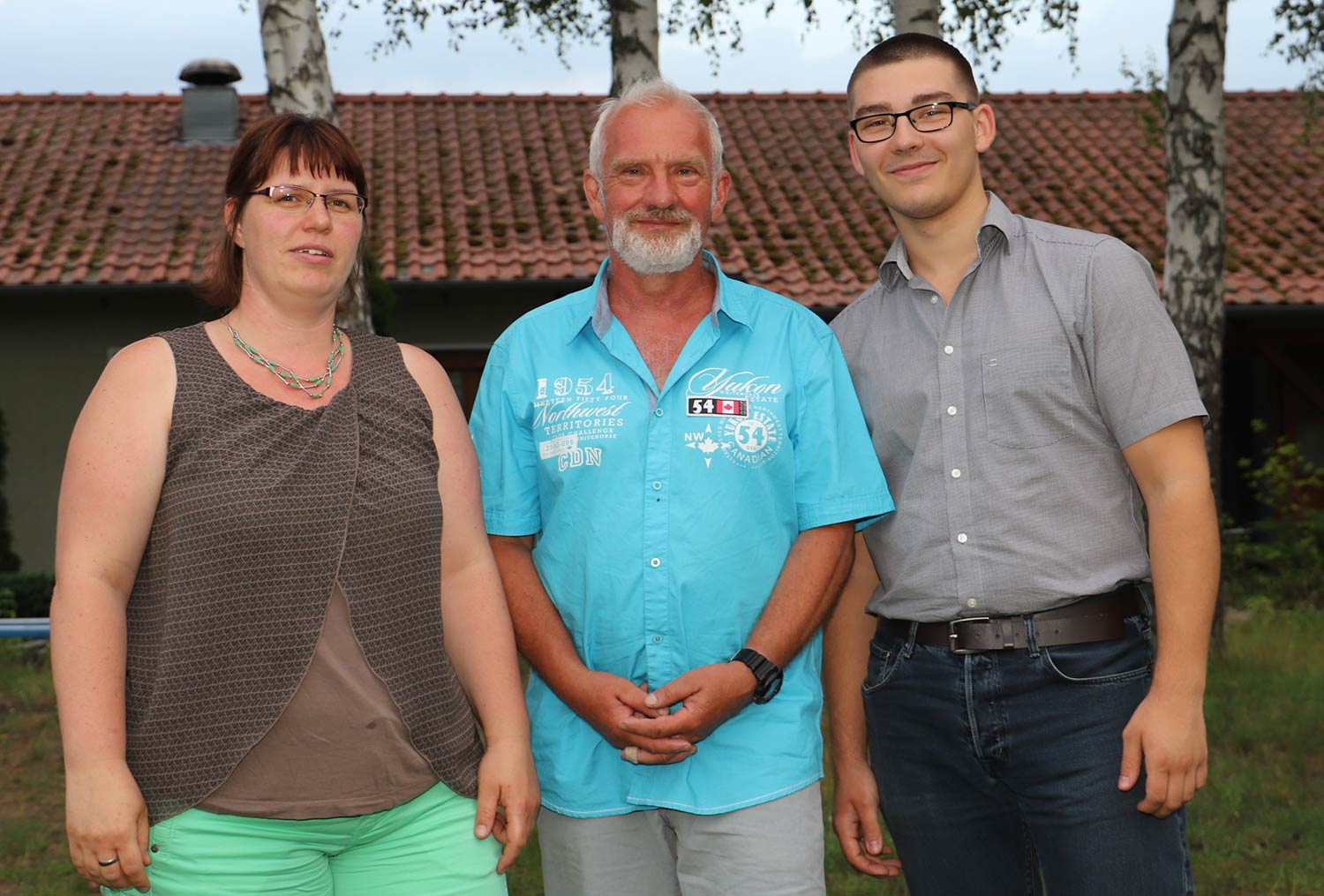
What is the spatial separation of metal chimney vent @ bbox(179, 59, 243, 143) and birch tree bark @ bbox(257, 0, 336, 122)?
33.4 ft

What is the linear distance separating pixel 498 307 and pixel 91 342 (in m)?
4.30

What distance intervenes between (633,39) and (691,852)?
17.4 ft

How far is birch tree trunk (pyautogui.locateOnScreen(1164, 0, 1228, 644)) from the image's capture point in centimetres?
839

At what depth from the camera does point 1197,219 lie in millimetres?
8508

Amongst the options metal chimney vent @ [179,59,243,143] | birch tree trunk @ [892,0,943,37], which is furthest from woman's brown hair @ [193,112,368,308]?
metal chimney vent @ [179,59,243,143]

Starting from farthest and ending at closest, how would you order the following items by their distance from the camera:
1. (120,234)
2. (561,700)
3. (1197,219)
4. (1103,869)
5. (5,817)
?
(120,234), (1197,219), (5,817), (561,700), (1103,869)

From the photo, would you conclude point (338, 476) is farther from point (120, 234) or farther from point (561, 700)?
point (120, 234)

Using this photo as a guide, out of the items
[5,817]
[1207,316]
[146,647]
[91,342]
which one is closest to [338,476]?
[146,647]

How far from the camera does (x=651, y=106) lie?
3.05 m

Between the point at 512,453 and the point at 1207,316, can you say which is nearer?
the point at 512,453

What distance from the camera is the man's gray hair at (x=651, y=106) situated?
10.0 feet

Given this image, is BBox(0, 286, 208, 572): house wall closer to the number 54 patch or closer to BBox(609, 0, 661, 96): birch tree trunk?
BBox(609, 0, 661, 96): birch tree trunk

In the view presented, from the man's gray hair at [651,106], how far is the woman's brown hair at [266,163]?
630mm

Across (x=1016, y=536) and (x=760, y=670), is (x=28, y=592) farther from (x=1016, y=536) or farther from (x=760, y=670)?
(x=1016, y=536)
